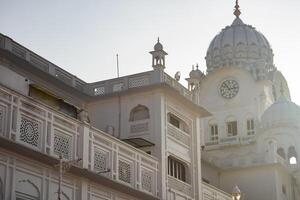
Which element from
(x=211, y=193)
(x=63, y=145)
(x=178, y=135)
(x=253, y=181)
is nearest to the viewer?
(x=63, y=145)

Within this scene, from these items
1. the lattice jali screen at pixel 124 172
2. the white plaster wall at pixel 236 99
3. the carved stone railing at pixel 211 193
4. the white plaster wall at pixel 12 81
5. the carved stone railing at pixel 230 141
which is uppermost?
the white plaster wall at pixel 236 99

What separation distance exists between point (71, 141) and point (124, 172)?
13.2ft

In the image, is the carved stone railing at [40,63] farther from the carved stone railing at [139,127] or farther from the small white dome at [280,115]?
the small white dome at [280,115]

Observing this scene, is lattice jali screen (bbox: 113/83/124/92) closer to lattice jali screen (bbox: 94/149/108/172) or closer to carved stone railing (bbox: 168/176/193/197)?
carved stone railing (bbox: 168/176/193/197)

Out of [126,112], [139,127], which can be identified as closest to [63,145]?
[139,127]

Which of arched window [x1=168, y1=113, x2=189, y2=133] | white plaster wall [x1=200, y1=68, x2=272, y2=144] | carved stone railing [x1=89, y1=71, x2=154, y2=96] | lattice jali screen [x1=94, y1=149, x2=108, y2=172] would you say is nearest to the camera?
lattice jali screen [x1=94, y1=149, x2=108, y2=172]

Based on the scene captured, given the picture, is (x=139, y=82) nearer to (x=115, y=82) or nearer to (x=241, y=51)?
(x=115, y=82)

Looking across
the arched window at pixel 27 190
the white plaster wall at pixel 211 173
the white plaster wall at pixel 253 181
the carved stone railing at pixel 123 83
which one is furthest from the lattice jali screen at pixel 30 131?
the white plaster wall at pixel 253 181

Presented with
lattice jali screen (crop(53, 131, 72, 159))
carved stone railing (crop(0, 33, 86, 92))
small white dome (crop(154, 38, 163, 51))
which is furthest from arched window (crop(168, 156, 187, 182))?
lattice jali screen (crop(53, 131, 72, 159))

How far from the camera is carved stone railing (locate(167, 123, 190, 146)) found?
122 feet

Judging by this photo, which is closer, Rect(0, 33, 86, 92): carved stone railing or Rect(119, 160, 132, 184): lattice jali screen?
Rect(0, 33, 86, 92): carved stone railing

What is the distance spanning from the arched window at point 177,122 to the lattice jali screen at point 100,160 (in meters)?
7.27

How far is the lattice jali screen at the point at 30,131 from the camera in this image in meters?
26.6

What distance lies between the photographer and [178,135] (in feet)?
124
